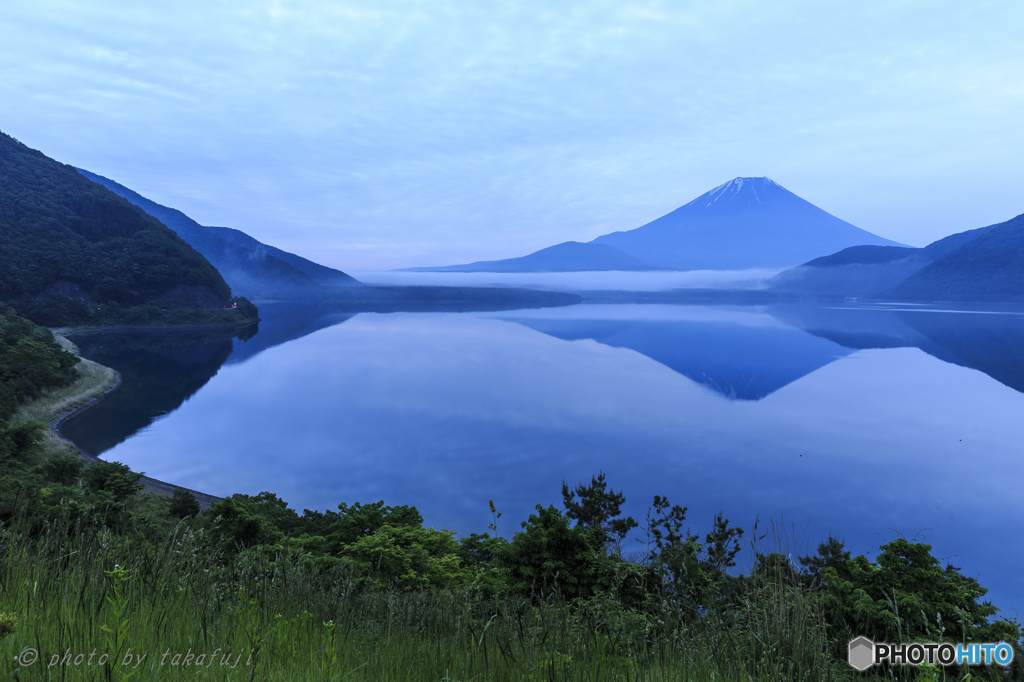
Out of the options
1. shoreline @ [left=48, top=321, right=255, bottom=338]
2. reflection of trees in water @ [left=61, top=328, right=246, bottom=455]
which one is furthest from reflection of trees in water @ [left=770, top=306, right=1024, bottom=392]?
shoreline @ [left=48, top=321, right=255, bottom=338]

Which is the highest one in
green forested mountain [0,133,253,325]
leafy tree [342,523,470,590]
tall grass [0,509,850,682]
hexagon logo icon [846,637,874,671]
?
green forested mountain [0,133,253,325]

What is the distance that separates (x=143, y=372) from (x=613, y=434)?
51.3 metres

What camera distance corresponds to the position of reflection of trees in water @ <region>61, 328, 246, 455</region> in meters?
34.1

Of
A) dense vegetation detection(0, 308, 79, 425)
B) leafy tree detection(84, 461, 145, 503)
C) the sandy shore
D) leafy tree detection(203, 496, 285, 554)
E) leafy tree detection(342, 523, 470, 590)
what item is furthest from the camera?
dense vegetation detection(0, 308, 79, 425)

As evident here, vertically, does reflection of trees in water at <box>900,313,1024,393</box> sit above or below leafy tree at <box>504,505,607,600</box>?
below

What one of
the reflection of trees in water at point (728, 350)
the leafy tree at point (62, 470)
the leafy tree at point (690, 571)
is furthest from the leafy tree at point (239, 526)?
the reflection of trees in water at point (728, 350)

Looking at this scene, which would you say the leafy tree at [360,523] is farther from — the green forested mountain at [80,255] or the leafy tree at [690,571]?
the green forested mountain at [80,255]

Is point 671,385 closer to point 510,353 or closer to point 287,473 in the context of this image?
point 510,353

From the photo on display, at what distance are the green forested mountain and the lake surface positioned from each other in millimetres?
24485

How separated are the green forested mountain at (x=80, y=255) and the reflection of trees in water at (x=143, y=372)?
13697 millimetres

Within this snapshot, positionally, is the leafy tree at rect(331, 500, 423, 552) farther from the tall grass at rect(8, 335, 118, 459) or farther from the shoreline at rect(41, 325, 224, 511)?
the tall grass at rect(8, 335, 118, 459)

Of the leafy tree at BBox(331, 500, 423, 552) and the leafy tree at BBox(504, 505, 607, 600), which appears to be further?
the leafy tree at BBox(331, 500, 423, 552)

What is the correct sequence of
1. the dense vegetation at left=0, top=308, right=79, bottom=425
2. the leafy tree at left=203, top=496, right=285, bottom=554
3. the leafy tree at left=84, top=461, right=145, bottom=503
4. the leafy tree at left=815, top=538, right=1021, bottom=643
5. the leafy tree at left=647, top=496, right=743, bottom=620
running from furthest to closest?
the dense vegetation at left=0, top=308, right=79, bottom=425, the leafy tree at left=84, top=461, right=145, bottom=503, the leafy tree at left=203, top=496, right=285, bottom=554, the leafy tree at left=815, top=538, right=1021, bottom=643, the leafy tree at left=647, top=496, right=743, bottom=620

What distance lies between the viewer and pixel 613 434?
3634cm
